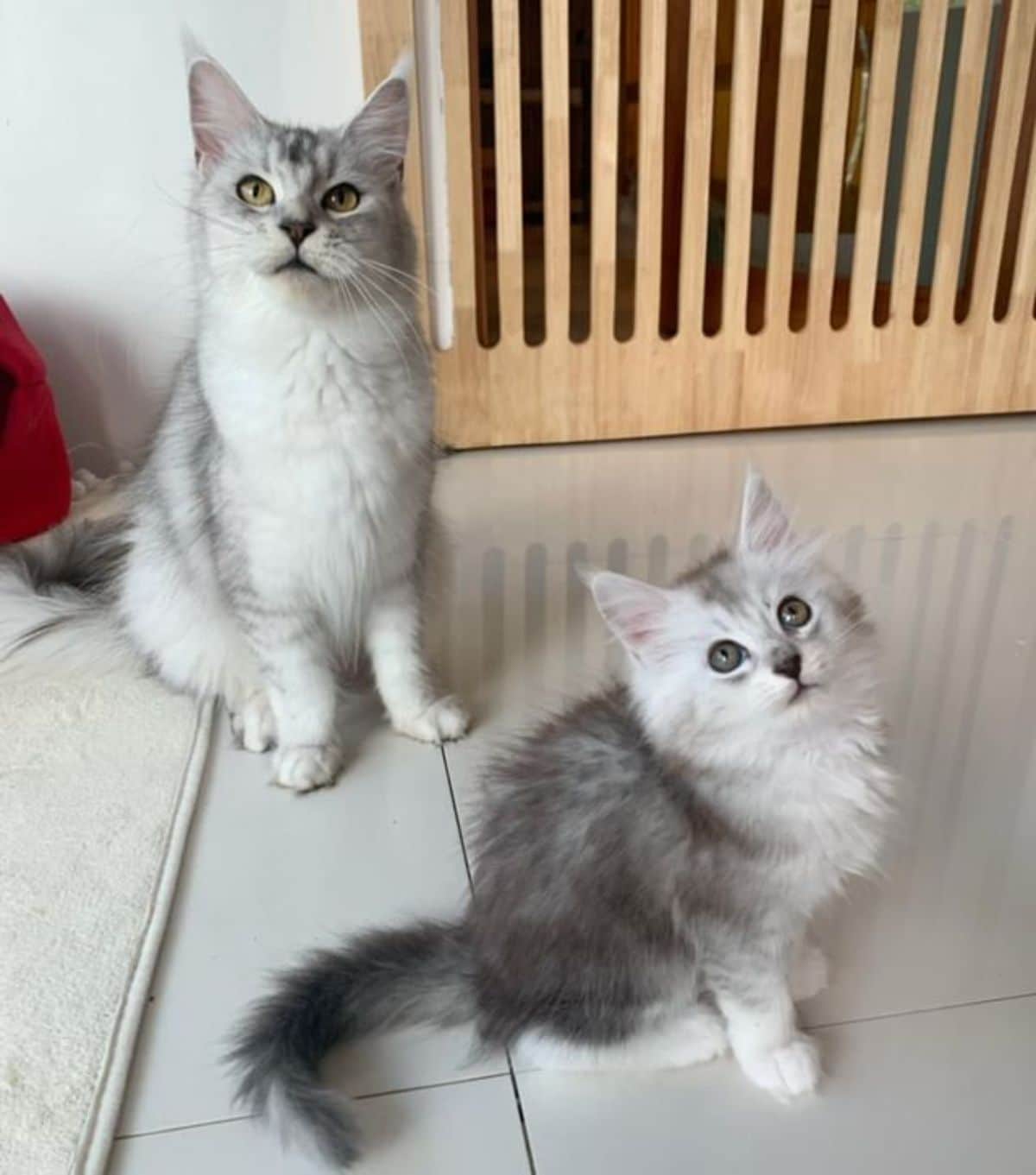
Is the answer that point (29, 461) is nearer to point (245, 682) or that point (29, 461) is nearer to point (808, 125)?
point (245, 682)

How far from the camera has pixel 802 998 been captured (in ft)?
3.35

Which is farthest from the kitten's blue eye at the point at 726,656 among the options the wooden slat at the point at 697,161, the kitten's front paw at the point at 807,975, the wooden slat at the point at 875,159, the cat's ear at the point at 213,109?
the wooden slat at the point at 875,159

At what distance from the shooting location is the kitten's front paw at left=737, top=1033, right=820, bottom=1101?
926 millimetres

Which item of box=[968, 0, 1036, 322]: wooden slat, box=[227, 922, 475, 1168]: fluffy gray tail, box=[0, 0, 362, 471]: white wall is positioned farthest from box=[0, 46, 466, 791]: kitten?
box=[968, 0, 1036, 322]: wooden slat

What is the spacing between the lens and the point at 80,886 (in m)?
1.18

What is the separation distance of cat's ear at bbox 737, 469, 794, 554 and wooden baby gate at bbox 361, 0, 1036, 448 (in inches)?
55.1

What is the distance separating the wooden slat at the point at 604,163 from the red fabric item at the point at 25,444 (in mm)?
1108

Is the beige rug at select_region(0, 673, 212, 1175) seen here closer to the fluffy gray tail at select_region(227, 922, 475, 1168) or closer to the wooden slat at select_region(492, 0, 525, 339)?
the fluffy gray tail at select_region(227, 922, 475, 1168)

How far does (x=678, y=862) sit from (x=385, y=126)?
2.86 feet

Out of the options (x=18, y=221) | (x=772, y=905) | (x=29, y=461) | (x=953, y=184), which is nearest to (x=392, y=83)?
(x=772, y=905)

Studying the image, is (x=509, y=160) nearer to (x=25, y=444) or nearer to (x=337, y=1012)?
(x=25, y=444)

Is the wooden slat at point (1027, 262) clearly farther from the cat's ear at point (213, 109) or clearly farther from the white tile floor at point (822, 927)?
the cat's ear at point (213, 109)

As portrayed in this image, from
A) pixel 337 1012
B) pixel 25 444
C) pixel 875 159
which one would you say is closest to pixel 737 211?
pixel 875 159

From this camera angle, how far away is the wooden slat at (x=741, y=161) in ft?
7.19
